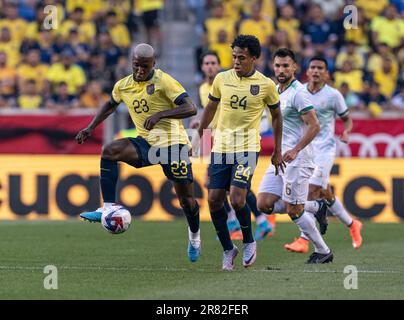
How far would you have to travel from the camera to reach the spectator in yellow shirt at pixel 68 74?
22078 mm

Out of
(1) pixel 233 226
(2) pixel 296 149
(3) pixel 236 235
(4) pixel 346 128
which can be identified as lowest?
(3) pixel 236 235

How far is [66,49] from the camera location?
22.7 meters

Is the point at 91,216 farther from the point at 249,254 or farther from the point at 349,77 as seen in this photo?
the point at 349,77

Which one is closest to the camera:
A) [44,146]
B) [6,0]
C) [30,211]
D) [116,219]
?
[116,219]

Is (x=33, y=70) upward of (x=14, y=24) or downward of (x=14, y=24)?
downward

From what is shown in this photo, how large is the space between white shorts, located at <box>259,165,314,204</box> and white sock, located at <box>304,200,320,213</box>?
0.57 m

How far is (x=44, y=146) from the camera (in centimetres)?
1981

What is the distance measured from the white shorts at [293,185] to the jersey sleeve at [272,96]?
1146 mm

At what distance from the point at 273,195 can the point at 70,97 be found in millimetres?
10340

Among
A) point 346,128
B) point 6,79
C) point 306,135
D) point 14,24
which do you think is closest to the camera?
point 306,135

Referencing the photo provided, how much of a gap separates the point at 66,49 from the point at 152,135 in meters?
11.8

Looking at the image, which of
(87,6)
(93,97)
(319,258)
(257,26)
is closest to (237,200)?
(319,258)
